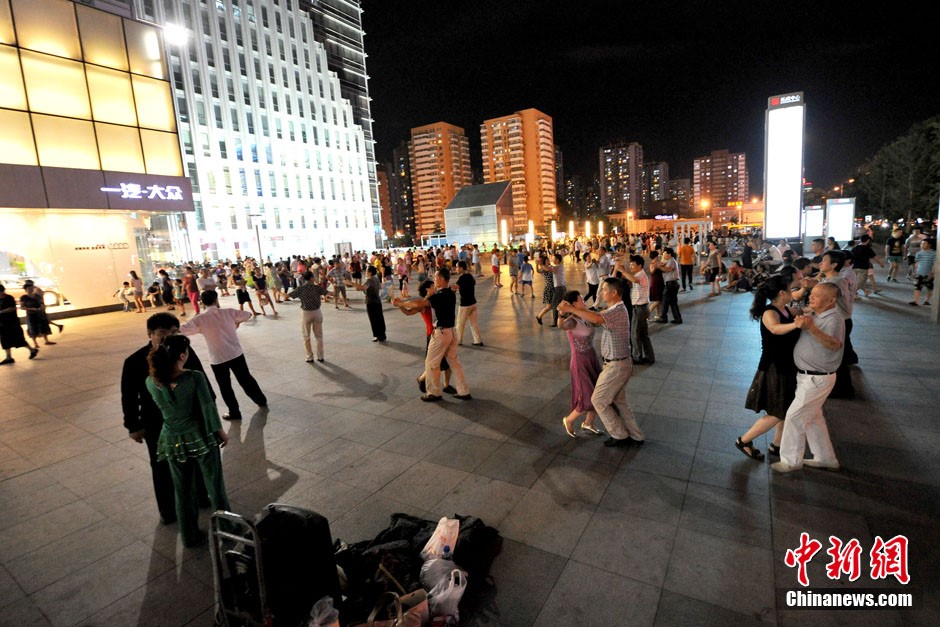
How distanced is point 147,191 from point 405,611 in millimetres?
24005

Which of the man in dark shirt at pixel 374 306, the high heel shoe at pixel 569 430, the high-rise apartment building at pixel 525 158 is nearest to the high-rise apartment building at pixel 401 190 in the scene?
the high-rise apartment building at pixel 525 158

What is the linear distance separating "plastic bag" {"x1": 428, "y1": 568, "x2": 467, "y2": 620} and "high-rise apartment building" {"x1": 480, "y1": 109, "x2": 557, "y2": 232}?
138 metres

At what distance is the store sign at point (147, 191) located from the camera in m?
19.5

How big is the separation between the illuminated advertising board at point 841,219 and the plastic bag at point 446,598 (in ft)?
93.0

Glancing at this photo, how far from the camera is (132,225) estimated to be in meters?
21.2

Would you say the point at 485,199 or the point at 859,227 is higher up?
the point at 485,199

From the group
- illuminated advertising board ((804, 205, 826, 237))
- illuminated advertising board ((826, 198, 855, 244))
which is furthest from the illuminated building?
illuminated advertising board ((804, 205, 826, 237))

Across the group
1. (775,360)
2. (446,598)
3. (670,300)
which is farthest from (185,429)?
(670,300)

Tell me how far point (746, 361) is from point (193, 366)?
809 centimetres

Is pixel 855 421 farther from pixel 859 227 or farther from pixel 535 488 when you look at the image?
pixel 859 227

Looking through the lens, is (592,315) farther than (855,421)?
No

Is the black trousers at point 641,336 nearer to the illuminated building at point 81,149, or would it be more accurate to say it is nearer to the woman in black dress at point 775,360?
the woman in black dress at point 775,360

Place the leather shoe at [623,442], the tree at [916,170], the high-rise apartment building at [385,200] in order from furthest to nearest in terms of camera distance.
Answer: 1. the high-rise apartment building at [385,200]
2. the tree at [916,170]
3. the leather shoe at [623,442]

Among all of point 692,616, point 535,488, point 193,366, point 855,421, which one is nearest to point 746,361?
point 855,421
